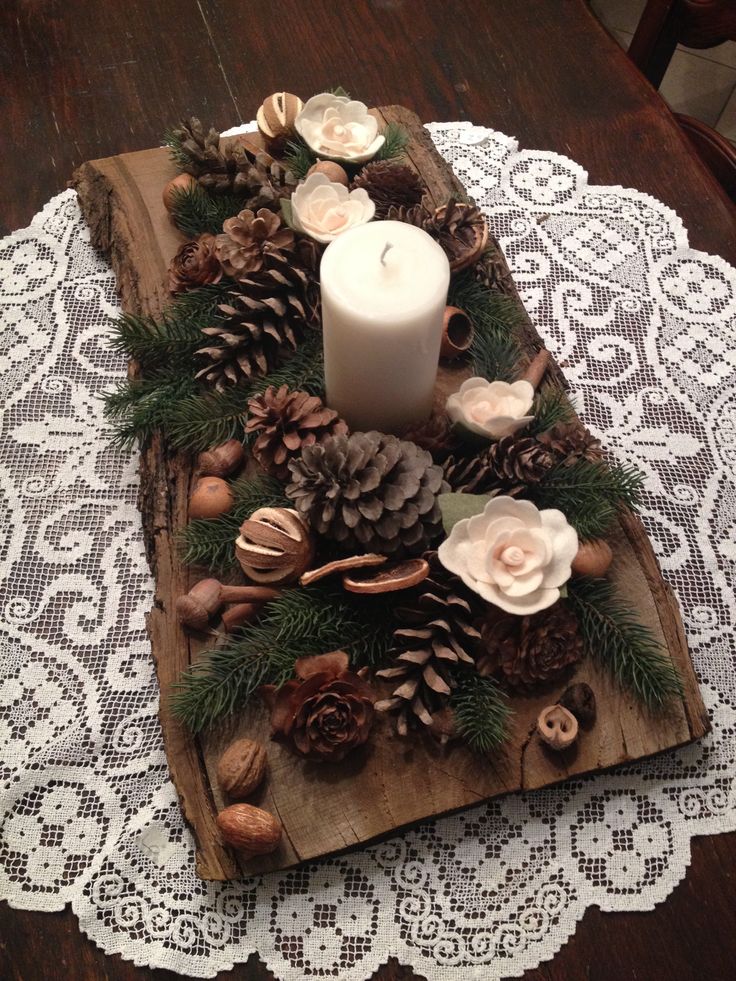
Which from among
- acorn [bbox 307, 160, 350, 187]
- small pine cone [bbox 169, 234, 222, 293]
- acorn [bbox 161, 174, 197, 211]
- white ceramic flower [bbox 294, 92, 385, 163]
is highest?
white ceramic flower [bbox 294, 92, 385, 163]

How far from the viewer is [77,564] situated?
0.69 m

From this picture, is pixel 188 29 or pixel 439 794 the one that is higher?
pixel 188 29

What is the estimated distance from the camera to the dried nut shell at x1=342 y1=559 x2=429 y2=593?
0.56m

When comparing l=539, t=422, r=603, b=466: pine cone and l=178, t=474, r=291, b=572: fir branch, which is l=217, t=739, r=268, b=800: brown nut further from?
l=539, t=422, r=603, b=466: pine cone

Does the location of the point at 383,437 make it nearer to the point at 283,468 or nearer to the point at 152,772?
the point at 283,468

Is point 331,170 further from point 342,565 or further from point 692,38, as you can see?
point 692,38

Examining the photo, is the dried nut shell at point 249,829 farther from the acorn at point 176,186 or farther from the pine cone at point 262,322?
the acorn at point 176,186

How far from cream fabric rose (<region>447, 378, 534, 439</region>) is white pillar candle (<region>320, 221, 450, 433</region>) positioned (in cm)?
4

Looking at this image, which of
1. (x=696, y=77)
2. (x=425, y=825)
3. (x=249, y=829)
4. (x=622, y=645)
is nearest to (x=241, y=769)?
(x=249, y=829)

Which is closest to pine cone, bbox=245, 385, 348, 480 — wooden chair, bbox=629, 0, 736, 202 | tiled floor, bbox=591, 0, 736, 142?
wooden chair, bbox=629, 0, 736, 202

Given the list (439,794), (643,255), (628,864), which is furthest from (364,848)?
(643,255)

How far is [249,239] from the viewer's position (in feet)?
2.30

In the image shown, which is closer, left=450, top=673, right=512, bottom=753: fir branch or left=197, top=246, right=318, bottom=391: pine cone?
left=450, top=673, right=512, bottom=753: fir branch

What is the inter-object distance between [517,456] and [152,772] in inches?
13.0
